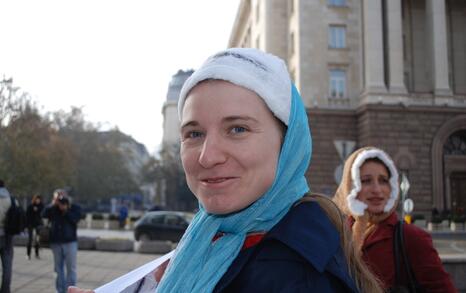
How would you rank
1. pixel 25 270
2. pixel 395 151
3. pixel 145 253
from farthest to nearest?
1. pixel 395 151
2. pixel 145 253
3. pixel 25 270

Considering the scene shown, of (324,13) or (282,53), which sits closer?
(324,13)

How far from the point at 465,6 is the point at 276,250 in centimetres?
3826

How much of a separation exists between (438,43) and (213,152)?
1306 inches

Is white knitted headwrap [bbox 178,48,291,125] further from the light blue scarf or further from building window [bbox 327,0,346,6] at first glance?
building window [bbox 327,0,346,6]

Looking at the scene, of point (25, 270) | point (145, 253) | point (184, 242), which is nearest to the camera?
point (184, 242)

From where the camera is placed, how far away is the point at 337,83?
103 ft

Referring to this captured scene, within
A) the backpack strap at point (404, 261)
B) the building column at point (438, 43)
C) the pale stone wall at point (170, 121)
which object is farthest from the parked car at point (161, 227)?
the pale stone wall at point (170, 121)

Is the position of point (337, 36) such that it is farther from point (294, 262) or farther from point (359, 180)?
point (294, 262)

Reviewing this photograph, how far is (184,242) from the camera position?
173 centimetres

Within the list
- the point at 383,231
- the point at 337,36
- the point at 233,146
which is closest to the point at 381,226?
the point at 383,231

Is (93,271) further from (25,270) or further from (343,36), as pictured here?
(343,36)

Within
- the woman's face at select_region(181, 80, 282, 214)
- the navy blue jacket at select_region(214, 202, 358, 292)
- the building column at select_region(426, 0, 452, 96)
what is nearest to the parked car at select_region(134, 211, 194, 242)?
the building column at select_region(426, 0, 452, 96)

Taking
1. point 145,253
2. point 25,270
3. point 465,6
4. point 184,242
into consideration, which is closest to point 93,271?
point 25,270

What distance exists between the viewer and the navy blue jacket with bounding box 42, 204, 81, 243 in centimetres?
952
